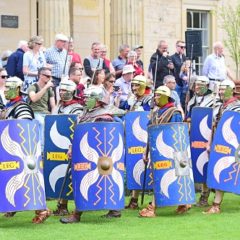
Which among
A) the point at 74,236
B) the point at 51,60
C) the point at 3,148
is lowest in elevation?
the point at 74,236

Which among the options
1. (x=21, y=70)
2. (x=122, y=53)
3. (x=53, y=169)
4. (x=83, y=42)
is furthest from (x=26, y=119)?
(x=83, y=42)

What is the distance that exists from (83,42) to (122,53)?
7.54 metres

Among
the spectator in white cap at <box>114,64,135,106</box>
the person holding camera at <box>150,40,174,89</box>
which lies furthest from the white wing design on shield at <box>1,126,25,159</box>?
the person holding camera at <box>150,40,174,89</box>

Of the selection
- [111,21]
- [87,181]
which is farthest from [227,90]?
[111,21]

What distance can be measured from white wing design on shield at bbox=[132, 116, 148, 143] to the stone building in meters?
9.08

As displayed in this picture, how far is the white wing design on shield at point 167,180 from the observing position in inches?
572

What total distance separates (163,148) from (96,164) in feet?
3.53

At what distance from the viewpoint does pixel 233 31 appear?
3075 cm

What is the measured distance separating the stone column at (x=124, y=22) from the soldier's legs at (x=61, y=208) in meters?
13.5

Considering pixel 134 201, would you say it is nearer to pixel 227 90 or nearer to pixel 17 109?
pixel 227 90

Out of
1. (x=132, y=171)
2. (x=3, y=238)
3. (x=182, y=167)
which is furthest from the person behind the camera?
(x=132, y=171)

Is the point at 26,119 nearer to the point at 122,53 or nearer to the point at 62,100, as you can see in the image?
the point at 62,100

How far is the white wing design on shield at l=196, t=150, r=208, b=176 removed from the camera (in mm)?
16094

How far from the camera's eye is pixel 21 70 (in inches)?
739
